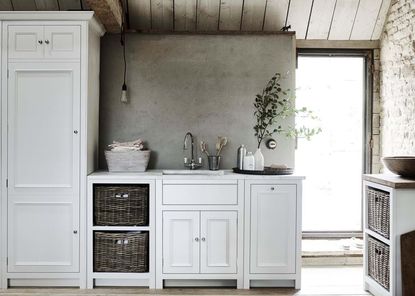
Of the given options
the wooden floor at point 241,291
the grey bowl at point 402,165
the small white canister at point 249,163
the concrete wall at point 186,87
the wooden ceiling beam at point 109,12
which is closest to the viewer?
the grey bowl at point 402,165

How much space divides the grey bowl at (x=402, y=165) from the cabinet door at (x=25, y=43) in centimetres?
Answer: 272

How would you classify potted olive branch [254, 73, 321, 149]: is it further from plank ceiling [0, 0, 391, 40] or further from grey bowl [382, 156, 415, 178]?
grey bowl [382, 156, 415, 178]

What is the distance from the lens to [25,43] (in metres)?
3.71

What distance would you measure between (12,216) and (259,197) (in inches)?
75.8

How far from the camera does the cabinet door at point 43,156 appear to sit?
12.2ft

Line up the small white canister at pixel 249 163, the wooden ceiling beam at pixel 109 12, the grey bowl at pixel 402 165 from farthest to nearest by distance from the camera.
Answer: the small white canister at pixel 249 163
the wooden ceiling beam at pixel 109 12
the grey bowl at pixel 402 165

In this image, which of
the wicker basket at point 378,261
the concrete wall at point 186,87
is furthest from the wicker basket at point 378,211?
the concrete wall at point 186,87

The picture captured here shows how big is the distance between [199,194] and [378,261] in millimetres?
1412

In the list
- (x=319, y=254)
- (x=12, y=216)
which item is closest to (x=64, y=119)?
(x=12, y=216)

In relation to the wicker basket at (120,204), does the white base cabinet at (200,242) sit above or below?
below

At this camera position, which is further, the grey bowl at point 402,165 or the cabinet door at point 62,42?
the cabinet door at point 62,42

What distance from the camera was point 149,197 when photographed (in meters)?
3.78

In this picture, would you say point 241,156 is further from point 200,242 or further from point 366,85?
point 366,85

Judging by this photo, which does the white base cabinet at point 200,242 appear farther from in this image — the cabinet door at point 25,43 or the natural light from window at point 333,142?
the cabinet door at point 25,43
